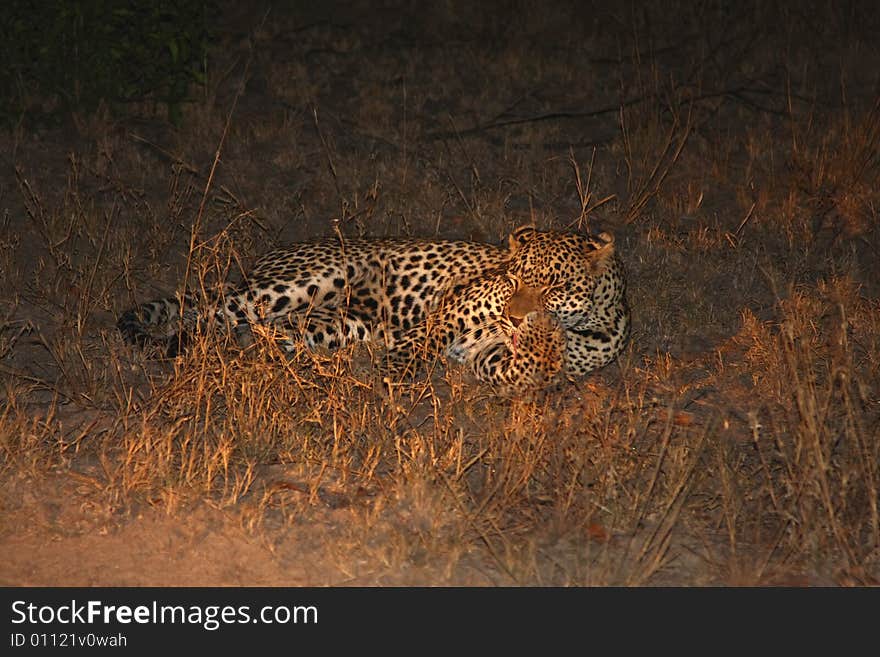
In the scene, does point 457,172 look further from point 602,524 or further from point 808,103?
point 602,524

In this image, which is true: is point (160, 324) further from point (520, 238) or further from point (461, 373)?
point (520, 238)

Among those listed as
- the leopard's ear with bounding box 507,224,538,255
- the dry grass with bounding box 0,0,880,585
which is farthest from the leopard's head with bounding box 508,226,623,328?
the dry grass with bounding box 0,0,880,585

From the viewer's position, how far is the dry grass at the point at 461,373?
4.93m

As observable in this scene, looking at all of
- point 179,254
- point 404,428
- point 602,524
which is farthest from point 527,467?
point 179,254

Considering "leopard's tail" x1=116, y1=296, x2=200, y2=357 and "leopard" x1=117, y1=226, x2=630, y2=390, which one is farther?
"leopard's tail" x1=116, y1=296, x2=200, y2=357

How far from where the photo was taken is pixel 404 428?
606 centimetres

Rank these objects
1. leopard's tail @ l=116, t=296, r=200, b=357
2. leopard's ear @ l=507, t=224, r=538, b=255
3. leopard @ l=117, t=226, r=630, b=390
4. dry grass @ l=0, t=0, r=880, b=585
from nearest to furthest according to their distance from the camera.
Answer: dry grass @ l=0, t=0, r=880, b=585, leopard @ l=117, t=226, r=630, b=390, leopard's tail @ l=116, t=296, r=200, b=357, leopard's ear @ l=507, t=224, r=538, b=255

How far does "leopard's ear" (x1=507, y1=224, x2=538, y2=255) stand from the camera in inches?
265

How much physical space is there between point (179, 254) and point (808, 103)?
243 inches

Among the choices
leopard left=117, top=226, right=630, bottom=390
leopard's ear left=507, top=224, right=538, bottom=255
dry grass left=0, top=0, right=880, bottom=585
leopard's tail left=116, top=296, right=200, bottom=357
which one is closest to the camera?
dry grass left=0, top=0, right=880, bottom=585

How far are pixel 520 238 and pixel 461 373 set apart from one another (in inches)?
38.6

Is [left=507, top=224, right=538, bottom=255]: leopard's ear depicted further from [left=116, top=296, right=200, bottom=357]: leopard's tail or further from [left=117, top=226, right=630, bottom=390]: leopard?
[left=116, top=296, right=200, bottom=357]: leopard's tail

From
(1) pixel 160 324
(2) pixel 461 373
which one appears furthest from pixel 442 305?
(1) pixel 160 324

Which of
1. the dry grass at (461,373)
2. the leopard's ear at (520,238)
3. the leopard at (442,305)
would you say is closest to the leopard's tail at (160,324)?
the leopard at (442,305)
